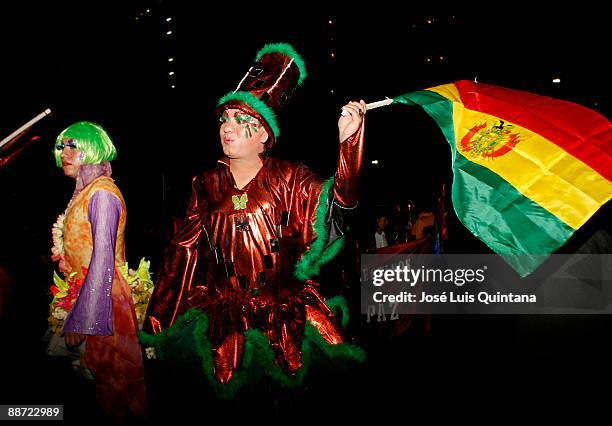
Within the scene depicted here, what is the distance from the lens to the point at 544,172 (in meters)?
2.60

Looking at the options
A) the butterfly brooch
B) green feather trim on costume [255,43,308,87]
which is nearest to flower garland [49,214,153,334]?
the butterfly brooch

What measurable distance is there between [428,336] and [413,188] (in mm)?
10874

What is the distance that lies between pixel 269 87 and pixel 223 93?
144 inches

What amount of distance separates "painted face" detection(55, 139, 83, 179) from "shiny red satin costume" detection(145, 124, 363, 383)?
109cm

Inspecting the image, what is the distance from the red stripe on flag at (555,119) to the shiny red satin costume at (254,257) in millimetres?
947

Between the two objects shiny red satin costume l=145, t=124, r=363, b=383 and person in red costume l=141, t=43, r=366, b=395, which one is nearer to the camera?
person in red costume l=141, t=43, r=366, b=395

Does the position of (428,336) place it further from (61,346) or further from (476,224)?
(61,346)

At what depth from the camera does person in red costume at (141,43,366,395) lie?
2676 millimetres

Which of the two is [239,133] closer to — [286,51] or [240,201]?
[240,201]

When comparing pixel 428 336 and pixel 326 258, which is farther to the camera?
pixel 428 336

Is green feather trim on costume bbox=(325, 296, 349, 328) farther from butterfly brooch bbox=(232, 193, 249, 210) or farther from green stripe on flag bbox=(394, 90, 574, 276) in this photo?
green stripe on flag bbox=(394, 90, 574, 276)

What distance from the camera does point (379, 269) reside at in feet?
21.2

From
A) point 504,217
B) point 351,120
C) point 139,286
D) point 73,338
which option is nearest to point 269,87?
point 351,120

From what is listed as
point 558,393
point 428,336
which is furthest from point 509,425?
point 428,336
